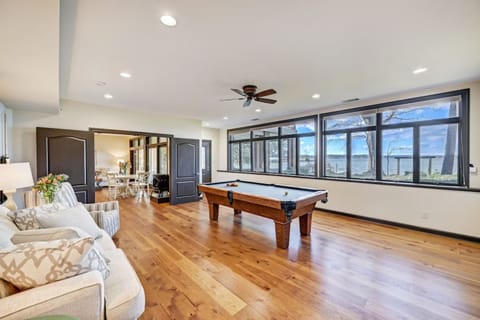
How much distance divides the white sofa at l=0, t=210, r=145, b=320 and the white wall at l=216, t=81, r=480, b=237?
467 cm

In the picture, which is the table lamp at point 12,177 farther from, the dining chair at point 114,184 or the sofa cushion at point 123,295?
the dining chair at point 114,184

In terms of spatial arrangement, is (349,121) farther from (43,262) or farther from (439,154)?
(43,262)

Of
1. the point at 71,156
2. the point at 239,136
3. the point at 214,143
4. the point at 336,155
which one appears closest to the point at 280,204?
the point at 336,155

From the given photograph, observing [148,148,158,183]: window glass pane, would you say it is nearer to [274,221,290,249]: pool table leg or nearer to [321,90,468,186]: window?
[321,90,468,186]: window

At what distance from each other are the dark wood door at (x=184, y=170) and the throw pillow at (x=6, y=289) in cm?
512

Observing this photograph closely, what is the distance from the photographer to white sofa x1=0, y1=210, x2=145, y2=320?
1025mm

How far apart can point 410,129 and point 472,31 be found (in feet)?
7.72

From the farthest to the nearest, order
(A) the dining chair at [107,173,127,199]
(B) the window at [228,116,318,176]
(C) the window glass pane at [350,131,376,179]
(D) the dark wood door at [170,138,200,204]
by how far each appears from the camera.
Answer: (A) the dining chair at [107,173,127,199], (D) the dark wood door at [170,138,200,204], (B) the window at [228,116,318,176], (C) the window glass pane at [350,131,376,179]

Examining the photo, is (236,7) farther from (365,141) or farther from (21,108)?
(21,108)

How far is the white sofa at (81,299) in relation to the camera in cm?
103

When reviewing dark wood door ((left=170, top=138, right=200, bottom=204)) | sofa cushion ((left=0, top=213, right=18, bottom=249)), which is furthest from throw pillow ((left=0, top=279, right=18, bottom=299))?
dark wood door ((left=170, top=138, right=200, bottom=204))

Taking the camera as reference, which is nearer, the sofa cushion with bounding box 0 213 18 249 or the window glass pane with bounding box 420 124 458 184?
the sofa cushion with bounding box 0 213 18 249

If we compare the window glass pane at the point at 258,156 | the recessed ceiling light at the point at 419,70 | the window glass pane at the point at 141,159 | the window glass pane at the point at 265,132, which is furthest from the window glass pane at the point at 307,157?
the window glass pane at the point at 141,159

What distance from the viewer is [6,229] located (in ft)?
A: 5.40
